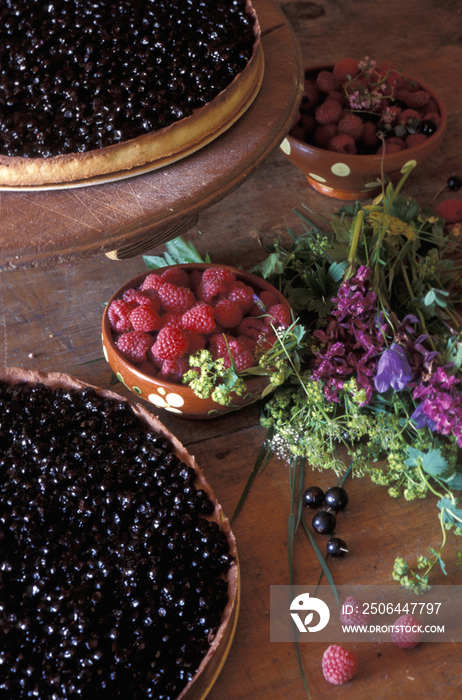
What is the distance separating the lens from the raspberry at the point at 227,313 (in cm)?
83

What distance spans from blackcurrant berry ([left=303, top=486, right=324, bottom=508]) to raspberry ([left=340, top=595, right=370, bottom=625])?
5.5 inches

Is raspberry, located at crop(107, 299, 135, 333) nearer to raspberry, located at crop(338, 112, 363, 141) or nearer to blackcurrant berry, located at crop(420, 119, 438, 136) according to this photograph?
raspberry, located at crop(338, 112, 363, 141)

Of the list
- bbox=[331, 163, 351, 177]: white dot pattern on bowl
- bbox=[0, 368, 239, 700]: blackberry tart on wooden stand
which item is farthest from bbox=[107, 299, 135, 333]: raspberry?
bbox=[331, 163, 351, 177]: white dot pattern on bowl

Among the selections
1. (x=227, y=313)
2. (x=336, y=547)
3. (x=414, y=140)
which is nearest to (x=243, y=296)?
(x=227, y=313)

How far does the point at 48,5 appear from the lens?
34.8 inches

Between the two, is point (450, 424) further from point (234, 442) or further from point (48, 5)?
point (48, 5)

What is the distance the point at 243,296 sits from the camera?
0.85m

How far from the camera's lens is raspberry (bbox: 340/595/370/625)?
2.39 ft

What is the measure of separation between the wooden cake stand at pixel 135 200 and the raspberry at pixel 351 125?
354mm

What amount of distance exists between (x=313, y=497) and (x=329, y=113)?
779 millimetres

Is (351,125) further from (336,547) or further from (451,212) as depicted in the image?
(336,547)

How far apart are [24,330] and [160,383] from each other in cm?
39

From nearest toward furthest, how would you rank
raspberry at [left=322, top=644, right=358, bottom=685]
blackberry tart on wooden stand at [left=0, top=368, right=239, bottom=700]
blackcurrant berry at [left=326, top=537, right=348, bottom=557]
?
blackberry tart on wooden stand at [left=0, top=368, right=239, bottom=700] < raspberry at [left=322, top=644, right=358, bottom=685] < blackcurrant berry at [left=326, top=537, right=348, bottom=557]
